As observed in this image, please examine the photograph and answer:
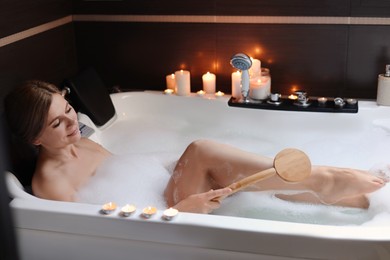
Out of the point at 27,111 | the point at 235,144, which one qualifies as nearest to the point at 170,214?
the point at 27,111

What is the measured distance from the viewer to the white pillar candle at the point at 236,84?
8.83 ft

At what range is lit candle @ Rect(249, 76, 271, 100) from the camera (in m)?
2.62

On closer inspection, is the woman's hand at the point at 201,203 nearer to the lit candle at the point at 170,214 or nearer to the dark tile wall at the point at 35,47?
the lit candle at the point at 170,214

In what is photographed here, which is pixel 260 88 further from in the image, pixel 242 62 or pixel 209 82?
pixel 209 82

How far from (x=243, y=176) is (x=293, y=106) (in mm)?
740

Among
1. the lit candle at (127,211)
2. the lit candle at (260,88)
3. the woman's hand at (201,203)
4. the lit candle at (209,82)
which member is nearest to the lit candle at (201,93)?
the lit candle at (209,82)

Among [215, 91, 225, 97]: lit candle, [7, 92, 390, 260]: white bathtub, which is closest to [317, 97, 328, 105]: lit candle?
[7, 92, 390, 260]: white bathtub

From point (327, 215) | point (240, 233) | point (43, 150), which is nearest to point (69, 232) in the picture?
point (43, 150)

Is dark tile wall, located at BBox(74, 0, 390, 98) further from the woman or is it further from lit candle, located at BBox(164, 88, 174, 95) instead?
the woman

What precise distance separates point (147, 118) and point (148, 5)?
0.59 metres

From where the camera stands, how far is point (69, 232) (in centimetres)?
171

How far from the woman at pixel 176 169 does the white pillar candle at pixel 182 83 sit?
78 cm

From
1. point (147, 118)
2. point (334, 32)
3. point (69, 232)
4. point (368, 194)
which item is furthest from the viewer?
point (147, 118)

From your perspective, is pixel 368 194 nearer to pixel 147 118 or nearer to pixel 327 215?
pixel 327 215
